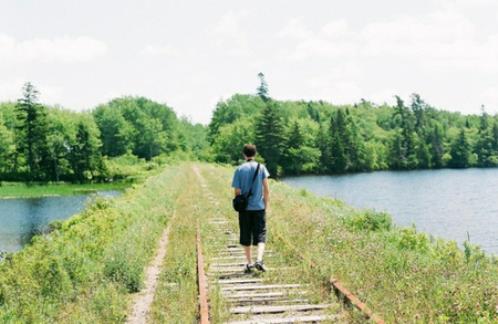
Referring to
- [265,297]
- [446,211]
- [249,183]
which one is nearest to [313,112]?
[446,211]

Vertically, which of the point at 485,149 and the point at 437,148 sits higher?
the point at 437,148

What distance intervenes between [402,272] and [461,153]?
128 meters

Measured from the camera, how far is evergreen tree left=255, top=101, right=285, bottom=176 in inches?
3875

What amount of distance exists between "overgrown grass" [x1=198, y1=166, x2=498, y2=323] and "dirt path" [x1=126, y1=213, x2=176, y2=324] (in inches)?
113

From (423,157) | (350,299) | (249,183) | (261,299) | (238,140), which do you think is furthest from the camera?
(423,157)

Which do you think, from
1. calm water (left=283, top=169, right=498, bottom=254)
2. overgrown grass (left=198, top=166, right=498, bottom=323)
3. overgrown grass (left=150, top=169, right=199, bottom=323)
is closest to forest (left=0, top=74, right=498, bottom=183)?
calm water (left=283, top=169, right=498, bottom=254)

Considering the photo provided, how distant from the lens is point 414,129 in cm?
14462

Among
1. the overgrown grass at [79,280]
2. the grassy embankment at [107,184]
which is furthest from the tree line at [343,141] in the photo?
the overgrown grass at [79,280]

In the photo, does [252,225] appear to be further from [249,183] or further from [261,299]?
[261,299]

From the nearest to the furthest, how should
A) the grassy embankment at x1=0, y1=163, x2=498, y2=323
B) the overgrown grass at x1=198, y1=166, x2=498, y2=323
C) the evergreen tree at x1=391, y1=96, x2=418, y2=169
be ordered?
the overgrown grass at x1=198, y1=166, x2=498, y2=323 → the grassy embankment at x1=0, y1=163, x2=498, y2=323 → the evergreen tree at x1=391, y1=96, x2=418, y2=169

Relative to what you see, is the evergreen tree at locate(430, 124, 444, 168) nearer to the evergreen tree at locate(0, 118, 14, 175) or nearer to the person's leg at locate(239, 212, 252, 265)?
the evergreen tree at locate(0, 118, 14, 175)

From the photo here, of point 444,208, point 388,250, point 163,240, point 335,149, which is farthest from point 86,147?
point 388,250

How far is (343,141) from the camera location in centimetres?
11319

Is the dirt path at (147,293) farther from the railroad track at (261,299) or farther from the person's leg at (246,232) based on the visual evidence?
the person's leg at (246,232)
